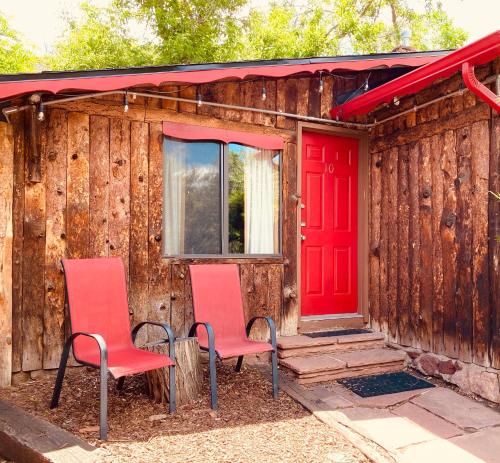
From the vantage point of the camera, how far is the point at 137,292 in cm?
395

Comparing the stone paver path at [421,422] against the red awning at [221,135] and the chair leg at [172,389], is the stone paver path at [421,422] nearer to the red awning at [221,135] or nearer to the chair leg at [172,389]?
the chair leg at [172,389]

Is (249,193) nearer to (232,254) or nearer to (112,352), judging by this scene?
(232,254)

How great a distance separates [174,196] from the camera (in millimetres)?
4207

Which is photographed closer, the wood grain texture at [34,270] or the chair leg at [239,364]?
the wood grain texture at [34,270]

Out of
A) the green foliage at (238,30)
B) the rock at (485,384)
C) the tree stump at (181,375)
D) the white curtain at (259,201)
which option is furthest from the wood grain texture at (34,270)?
the green foliage at (238,30)

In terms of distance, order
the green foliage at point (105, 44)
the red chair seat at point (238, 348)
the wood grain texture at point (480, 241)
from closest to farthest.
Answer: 1. the red chair seat at point (238, 348)
2. the wood grain texture at point (480, 241)
3. the green foliage at point (105, 44)

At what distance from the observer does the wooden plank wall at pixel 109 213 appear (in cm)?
358

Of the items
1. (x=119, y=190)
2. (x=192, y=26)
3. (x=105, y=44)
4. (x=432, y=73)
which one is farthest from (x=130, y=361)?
(x=105, y=44)

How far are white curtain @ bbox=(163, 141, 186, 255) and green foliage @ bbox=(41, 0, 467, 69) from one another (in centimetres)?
877

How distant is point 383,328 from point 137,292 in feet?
8.34

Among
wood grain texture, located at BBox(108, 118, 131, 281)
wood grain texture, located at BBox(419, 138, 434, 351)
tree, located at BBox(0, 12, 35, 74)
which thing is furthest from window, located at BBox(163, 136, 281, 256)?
tree, located at BBox(0, 12, 35, 74)

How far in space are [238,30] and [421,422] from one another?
12.3 m

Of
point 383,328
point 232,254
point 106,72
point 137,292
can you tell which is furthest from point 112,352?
point 383,328

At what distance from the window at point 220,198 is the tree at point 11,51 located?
13.6m
